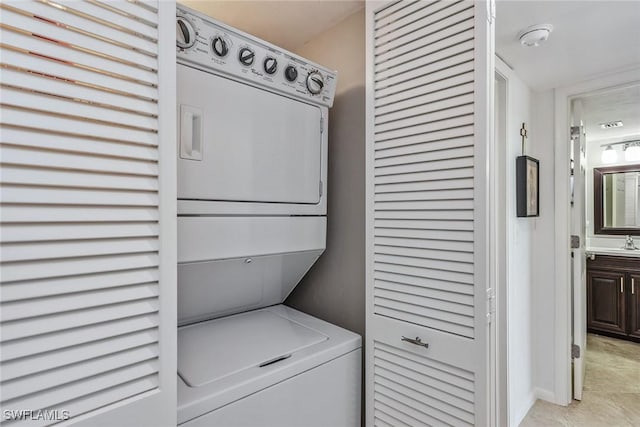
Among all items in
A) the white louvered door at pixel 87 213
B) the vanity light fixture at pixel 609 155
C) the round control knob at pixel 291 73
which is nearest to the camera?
the white louvered door at pixel 87 213

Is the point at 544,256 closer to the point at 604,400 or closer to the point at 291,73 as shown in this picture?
the point at 604,400

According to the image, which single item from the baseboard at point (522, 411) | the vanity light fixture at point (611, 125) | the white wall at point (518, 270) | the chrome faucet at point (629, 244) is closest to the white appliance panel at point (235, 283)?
the white wall at point (518, 270)

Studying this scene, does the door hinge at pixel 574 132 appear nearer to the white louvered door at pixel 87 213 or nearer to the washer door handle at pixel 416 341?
the washer door handle at pixel 416 341

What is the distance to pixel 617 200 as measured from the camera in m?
4.52

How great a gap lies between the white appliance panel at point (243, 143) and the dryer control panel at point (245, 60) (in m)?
0.04

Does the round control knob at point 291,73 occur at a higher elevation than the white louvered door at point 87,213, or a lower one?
higher

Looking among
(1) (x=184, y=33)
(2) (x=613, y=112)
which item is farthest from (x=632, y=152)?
(1) (x=184, y=33)

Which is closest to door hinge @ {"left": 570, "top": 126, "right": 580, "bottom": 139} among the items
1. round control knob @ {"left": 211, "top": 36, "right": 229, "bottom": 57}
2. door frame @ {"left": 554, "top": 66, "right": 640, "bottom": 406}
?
door frame @ {"left": 554, "top": 66, "right": 640, "bottom": 406}

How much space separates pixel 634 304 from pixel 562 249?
2223 millimetres

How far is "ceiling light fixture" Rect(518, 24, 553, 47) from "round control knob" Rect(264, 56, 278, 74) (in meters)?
→ 1.55

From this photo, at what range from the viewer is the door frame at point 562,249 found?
9.05ft

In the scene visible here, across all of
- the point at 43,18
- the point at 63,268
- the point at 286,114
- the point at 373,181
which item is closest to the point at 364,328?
the point at 373,181

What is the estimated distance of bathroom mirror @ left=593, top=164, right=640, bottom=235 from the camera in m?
4.39

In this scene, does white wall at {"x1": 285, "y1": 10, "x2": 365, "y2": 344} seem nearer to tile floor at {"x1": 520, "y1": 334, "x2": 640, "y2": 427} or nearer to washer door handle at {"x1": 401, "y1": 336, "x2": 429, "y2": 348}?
washer door handle at {"x1": 401, "y1": 336, "x2": 429, "y2": 348}
